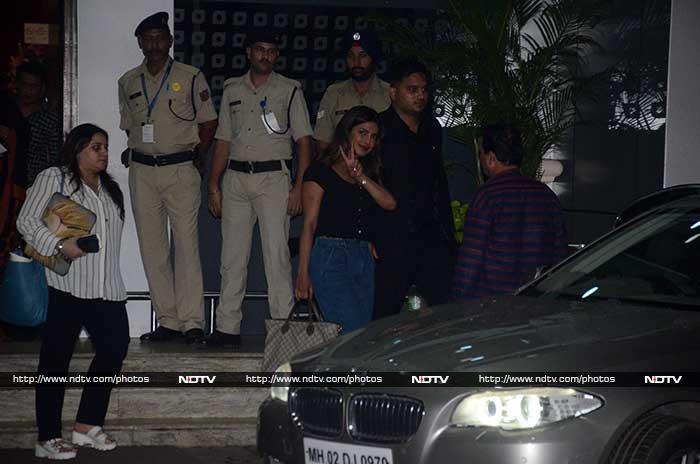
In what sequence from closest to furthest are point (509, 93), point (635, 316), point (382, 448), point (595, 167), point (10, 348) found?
point (382, 448)
point (635, 316)
point (10, 348)
point (509, 93)
point (595, 167)

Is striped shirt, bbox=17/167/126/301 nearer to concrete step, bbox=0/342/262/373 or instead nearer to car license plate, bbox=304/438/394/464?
concrete step, bbox=0/342/262/373

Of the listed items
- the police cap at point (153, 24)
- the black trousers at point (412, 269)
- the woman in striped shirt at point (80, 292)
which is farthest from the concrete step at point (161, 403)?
the police cap at point (153, 24)

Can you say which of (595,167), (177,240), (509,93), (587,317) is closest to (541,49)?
(509,93)

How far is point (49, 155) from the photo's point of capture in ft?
30.9

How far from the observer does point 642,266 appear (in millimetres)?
6012

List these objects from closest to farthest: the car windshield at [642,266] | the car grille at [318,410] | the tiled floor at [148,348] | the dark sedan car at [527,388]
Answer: the dark sedan car at [527,388], the car grille at [318,410], the car windshield at [642,266], the tiled floor at [148,348]

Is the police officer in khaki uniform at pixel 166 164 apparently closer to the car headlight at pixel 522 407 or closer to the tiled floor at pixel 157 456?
the tiled floor at pixel 157 456

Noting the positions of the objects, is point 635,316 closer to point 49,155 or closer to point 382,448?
point 382,448

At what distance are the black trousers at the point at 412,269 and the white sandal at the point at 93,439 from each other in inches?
71.3

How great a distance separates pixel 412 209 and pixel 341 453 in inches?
115

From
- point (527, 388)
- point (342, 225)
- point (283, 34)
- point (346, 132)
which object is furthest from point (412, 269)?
point (283, 34)

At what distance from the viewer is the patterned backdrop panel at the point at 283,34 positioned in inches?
391

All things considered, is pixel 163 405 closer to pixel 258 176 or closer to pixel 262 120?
pixel 258 176

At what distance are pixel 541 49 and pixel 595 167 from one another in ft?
4.77
